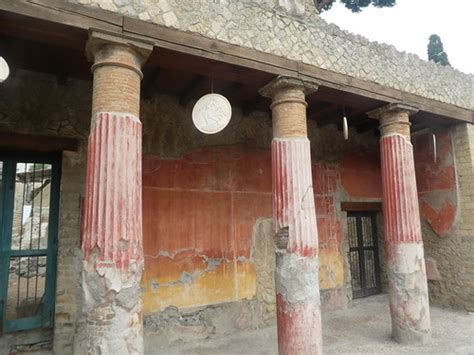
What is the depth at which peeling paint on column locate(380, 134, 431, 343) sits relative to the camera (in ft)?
14.6

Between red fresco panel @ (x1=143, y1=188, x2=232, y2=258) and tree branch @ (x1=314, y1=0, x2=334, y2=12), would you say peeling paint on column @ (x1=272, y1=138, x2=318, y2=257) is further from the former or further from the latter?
tree branch @ (x1=314, y1=0, x2=334, y2=12)

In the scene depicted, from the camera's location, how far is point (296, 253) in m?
3.63

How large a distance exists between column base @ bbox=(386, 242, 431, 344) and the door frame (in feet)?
14.1

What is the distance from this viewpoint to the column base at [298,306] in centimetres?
351

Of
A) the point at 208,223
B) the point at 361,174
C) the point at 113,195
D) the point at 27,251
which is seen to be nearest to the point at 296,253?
the point at 208,223

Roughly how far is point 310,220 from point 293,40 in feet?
6.79

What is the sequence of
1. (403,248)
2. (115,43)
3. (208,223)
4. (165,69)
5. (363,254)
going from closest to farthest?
1. (115,43)
2. (165,69)
3. (403,248)
4. (208,223)
5. (363,254)

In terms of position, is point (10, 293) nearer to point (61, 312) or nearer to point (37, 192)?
point (61, 312)

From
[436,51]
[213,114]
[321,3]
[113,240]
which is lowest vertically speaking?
[113,240]

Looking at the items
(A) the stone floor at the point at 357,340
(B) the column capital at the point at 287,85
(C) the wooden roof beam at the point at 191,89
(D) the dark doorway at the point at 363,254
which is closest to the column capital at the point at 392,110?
(B) the column capital at the point at 287,85

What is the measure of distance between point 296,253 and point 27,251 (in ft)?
10.3

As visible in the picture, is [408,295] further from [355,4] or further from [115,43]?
[355,4]

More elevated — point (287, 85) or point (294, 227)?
point (287, 85)

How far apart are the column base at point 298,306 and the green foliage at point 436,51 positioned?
522 inches
